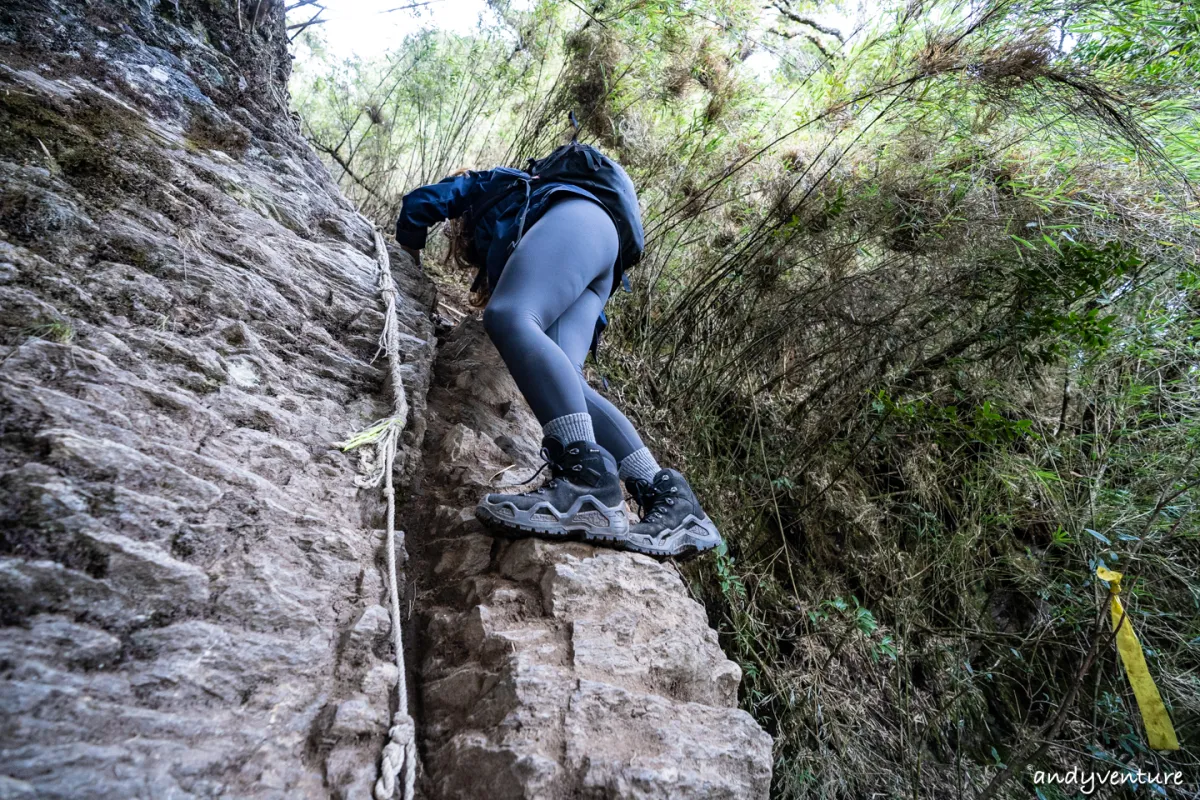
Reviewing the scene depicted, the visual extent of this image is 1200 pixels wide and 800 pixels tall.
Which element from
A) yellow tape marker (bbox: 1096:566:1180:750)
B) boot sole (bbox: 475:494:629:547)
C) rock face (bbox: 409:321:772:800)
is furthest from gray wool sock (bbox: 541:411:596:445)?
yellow tape marker (bbox: 1096:566:1180:750)

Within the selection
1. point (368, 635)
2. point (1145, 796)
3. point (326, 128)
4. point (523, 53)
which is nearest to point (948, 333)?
point (1145, 796)

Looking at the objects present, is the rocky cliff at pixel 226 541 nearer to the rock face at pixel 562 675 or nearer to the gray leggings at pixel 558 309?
the rock face at pixel 562 675

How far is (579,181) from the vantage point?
186cm


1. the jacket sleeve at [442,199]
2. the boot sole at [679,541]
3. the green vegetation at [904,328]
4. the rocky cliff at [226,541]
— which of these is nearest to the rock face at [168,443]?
the rocky cliff at [226,541]

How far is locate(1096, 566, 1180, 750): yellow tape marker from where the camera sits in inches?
57.5

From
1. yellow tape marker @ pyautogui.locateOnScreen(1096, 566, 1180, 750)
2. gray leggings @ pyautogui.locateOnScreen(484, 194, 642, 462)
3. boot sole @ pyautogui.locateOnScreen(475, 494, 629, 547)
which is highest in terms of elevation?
gray leggings @ pyautogui.locateOnScreen(484, 194, 642, 462)

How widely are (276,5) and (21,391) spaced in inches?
89.0

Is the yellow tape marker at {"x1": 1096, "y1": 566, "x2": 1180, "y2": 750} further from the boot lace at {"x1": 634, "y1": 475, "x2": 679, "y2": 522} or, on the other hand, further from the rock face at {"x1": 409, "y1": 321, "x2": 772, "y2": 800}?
the boot lace at {"x1": 634, "y1": 475, "x2": 679, "y2": 522}

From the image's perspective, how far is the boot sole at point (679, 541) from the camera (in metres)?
1.55

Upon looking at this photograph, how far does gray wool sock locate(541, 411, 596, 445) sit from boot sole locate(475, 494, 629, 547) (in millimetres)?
149

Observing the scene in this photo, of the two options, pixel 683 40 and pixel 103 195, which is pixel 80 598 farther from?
pixel 683 40

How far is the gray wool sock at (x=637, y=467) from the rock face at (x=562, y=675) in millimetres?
287

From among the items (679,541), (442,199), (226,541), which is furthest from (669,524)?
(442,199)

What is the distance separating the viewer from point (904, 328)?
3.01 meters
